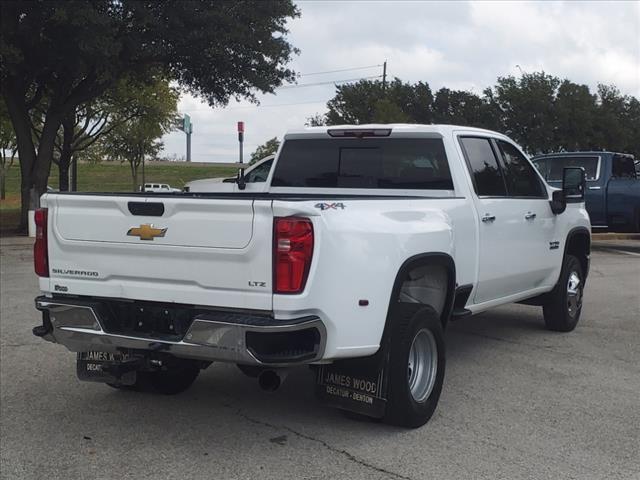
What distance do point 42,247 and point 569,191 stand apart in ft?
16.5

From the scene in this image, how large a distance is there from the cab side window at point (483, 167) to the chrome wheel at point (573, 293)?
1897mm

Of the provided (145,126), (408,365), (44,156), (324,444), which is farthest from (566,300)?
(145,126)

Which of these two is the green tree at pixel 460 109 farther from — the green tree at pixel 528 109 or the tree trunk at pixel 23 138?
the tree trunk at pixel 23 138

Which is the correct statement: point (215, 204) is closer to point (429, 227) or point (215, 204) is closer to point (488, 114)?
point (429, 227)

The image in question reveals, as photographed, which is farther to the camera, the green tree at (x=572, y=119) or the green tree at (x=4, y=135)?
the green tree at (x=572, y=119)

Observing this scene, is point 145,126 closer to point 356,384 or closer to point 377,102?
point 377,102

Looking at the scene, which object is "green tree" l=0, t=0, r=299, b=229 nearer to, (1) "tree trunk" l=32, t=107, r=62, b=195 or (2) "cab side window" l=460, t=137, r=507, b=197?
(1) "tree trunk" l=32, t=107, r=62, b=195

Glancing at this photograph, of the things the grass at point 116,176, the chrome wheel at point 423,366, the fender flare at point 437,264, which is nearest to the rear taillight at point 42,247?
the fender flare at point 437,264

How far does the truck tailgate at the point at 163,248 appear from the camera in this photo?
3.93 metres

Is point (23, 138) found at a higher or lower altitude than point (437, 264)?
higher

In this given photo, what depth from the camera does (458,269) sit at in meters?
5.32

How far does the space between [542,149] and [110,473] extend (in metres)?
39.8

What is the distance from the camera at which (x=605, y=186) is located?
15188 mm

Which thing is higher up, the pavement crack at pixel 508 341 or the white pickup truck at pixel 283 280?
the white pickup truck at pixel 283 280
